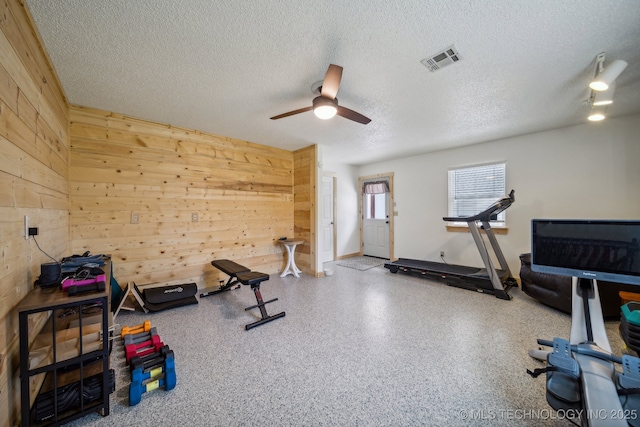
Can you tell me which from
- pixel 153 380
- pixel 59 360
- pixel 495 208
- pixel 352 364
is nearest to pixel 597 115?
pixel 495 208

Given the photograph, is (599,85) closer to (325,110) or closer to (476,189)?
(325,110)

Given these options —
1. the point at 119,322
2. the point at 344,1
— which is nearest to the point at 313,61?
the point at 344,1

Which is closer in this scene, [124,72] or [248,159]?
[124,72]

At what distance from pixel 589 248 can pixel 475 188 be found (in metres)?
3.35

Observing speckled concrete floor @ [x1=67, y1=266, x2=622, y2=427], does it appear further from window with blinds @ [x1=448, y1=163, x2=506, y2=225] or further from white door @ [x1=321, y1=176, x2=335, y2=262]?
white door @ [x1=321, y1=176, x2=335, y2=262]

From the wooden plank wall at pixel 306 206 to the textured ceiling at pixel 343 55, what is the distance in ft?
4.38

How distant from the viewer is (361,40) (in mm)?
1762

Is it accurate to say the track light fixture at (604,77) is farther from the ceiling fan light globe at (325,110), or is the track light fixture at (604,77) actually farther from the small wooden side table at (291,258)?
the small wooden side table at (291,258)

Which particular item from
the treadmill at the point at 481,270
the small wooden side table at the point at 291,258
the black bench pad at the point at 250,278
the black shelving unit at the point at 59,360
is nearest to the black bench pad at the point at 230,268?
the black bench pad at the point at 250,278

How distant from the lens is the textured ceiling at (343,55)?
1520mm

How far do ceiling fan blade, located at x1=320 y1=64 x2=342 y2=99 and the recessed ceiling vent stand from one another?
75 cm

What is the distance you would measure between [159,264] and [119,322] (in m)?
0.84

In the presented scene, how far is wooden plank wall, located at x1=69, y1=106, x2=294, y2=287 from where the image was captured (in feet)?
9.55

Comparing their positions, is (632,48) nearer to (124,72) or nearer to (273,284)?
(124,72)
